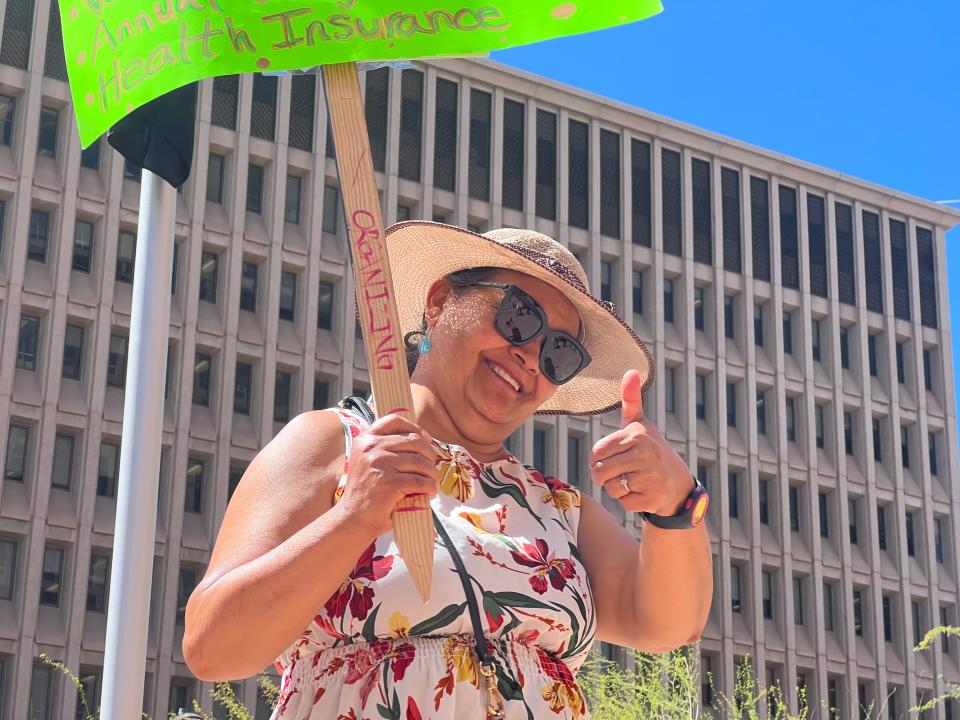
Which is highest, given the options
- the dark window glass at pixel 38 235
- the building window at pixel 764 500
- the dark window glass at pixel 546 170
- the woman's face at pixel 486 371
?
the dark window glass at pixel 546 170

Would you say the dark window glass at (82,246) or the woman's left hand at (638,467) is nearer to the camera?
the woman's left hand at (638,467)

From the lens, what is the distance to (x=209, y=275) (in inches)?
1650

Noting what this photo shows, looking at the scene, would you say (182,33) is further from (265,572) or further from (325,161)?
(325,161)

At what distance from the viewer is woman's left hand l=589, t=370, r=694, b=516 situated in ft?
10.3

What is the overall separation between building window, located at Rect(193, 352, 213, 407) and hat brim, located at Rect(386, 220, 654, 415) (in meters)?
37.0

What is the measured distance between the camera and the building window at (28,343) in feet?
125

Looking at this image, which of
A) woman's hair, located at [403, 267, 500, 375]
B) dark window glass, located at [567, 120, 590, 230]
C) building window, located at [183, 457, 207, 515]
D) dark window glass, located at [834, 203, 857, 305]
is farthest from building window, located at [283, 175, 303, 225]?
woman's hair, located at [403, 267, 500, 375]

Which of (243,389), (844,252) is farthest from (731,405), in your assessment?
(243,389)

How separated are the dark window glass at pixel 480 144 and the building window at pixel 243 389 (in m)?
8.45

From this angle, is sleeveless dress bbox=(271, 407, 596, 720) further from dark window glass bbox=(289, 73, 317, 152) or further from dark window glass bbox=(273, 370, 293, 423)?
dark window glass bbox=(289, 73, 317, 152)

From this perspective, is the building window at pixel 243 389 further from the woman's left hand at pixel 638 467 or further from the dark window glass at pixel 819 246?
the woman's left hand at pixel 638 467

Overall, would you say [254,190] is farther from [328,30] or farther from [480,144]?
[328,30]

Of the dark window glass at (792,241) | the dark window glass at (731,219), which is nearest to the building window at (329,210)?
the dark window glass at (731,219)

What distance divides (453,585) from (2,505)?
34787 millimetres
